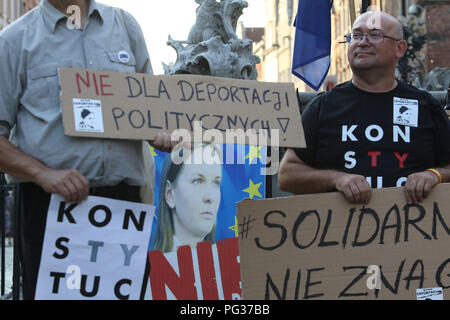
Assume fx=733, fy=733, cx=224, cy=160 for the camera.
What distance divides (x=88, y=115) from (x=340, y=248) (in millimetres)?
1142

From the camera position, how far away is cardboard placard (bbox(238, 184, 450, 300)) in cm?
295

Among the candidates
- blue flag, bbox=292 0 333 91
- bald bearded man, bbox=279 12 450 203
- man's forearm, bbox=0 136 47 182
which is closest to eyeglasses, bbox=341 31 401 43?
bald bearded man, bbox=279 12 450 203

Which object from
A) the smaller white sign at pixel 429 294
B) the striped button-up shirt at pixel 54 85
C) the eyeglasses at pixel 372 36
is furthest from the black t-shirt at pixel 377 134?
the striped button-up shirt at pixel 54 85

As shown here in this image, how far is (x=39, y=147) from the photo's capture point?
268 centimetres

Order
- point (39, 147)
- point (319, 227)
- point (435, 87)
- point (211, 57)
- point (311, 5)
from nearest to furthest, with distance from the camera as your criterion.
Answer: point (39, 147) → point (319, 227) → point (211, 57) → point (311, 5) → point (435, 87)

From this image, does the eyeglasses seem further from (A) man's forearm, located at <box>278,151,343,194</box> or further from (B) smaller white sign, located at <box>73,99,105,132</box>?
(B) smaller white sign, located at <box>73,99,105,132</box>

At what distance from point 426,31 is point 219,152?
62.5 feet

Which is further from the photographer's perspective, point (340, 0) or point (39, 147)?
point (340, 0)

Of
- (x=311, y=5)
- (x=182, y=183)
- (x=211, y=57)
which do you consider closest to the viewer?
(x=182, y=183)

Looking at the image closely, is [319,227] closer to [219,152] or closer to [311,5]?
[219,152]

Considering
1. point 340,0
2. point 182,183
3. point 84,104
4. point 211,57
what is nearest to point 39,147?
point 84,104

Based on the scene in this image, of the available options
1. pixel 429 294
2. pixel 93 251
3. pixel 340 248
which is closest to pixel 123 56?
pixel 93 251
